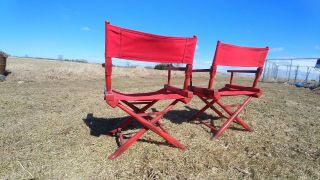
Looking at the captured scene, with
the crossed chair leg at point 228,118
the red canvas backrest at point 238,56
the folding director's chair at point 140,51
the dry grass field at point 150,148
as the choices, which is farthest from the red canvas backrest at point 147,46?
the dry grass field at point 150,148

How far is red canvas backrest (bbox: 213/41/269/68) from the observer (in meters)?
3.50

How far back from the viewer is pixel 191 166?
2867 millimetres

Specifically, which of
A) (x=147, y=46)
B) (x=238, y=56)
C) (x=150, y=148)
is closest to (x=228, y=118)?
(x=238, y=56)

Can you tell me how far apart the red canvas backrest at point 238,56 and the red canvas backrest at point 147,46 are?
18.6 inches

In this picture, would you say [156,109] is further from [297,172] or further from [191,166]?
[297,172]

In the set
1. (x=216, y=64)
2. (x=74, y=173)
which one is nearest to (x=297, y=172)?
(x=216, y=64)

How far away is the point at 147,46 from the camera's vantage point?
116 inches

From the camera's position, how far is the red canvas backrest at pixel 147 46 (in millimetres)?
2737

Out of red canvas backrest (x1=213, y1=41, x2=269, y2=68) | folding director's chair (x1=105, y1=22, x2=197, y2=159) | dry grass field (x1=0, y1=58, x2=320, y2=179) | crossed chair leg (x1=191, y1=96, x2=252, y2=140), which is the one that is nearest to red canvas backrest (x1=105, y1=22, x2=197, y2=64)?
folding director's chair (x1=105, y1=22, x2=197, y2=159)

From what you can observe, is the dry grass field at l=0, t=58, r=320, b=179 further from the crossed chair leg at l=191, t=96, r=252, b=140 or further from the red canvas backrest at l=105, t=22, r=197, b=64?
the red canvas backrest at l=105, t=22, r=197, b=64

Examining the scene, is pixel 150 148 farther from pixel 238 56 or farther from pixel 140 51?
pixel 238 56

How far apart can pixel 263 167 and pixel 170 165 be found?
1.11 m

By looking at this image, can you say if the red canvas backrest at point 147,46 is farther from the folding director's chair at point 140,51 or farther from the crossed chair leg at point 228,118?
the crossed chair leg at point 228,118

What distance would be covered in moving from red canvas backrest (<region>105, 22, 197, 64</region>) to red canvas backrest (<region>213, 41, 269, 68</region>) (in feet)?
Result: 1.55
